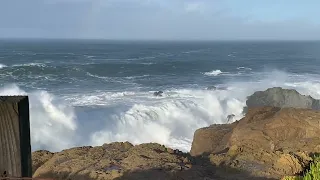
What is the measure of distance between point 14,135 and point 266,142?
9045mm

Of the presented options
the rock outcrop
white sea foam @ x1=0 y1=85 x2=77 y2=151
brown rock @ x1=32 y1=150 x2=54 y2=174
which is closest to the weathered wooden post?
the rock outcrop

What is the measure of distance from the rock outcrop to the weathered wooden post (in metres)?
5.94

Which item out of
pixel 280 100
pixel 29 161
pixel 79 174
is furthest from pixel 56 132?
pixel 29 161

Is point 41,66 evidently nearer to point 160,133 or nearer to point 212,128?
point 160,133

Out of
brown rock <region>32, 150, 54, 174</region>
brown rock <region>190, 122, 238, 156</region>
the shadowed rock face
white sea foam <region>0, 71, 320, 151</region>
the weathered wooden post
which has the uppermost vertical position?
the weathered wooden post

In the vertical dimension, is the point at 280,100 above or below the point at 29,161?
below

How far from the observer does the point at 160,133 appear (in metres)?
20.1

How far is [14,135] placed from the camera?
5.40 ft

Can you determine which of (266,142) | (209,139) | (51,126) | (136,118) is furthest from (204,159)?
(136,118)

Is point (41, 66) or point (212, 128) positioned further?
point (41, 66)

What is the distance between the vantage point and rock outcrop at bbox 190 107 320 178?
7523 mm

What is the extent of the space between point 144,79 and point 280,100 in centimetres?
2200

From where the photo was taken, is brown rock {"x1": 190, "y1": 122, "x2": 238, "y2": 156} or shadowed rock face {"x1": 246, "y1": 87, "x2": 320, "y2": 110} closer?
brown rock {"x1": 190, "y1": 122, "x2": 238, "y2": 156}

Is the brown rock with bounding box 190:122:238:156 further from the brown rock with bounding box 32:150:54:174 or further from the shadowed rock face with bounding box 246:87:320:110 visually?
the shadowed rock face with bounding box 246:87:320:110
